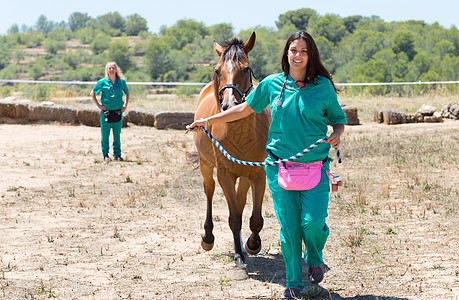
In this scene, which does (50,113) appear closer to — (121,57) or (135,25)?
(121,57)

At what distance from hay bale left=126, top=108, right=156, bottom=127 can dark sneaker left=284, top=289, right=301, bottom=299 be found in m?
11.8

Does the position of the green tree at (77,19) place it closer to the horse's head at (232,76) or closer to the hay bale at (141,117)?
the hay bale at (141,117)

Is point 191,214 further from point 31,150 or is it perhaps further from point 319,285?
point 31,150

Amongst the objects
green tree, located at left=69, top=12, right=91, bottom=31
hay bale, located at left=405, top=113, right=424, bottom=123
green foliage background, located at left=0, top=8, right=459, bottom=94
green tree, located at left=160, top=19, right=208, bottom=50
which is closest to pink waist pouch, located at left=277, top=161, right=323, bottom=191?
hay bale, located at left=405, top=113, right=424, bottom=123

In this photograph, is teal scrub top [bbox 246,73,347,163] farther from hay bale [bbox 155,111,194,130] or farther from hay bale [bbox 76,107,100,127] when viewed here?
hay bale [bbox 76,107,100,127]

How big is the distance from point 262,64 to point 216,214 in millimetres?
43337

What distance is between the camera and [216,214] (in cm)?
750

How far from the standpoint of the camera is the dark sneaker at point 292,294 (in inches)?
169

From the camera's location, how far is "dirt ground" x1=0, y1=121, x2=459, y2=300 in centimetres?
481

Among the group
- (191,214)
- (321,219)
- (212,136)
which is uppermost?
(212,136)

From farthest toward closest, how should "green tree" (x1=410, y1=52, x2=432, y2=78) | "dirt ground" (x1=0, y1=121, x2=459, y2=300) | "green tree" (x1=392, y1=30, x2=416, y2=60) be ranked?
"green tree" (x1=392, y1=30, x2=416, y2=60) → "green tree" (x1=410, y1=52, x2=432, y2=78) → "dirt ground" (x1=0, y1=121, x2=459, y2=300)

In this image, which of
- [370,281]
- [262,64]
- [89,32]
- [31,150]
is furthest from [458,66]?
[89,32]

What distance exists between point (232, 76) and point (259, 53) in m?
47.2

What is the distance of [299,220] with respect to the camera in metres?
4.27
